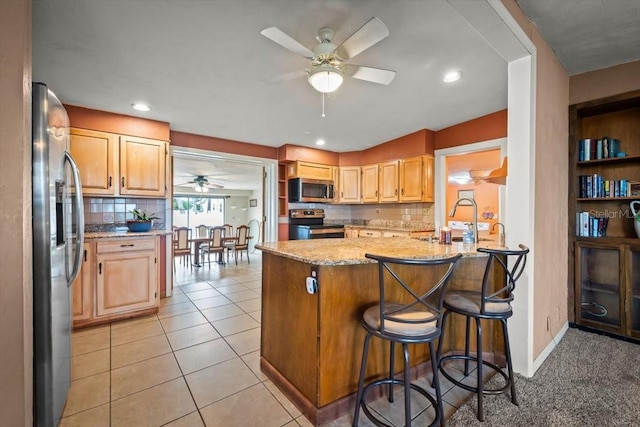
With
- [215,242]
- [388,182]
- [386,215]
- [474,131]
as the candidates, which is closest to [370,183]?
[388,182]

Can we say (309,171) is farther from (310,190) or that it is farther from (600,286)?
(600,286)

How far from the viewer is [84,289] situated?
8.86 ft

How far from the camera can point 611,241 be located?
2471mm

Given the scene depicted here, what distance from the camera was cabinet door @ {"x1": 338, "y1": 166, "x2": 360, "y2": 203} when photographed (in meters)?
5.32

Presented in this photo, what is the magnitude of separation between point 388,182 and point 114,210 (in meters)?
4.06

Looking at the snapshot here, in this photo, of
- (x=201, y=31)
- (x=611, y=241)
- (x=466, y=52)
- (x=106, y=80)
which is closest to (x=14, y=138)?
(x=201, y=31)

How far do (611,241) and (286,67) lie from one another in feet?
10.8

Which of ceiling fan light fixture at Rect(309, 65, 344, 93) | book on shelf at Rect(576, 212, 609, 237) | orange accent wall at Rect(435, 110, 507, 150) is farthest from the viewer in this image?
orange accent wall at Rect(435, 110, 507, 150)

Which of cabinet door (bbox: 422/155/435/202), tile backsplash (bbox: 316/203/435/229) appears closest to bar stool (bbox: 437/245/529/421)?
cabinet door (bbox: 422/155/435/202)

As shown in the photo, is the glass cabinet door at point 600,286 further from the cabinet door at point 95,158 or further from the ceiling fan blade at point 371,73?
the cabinet door at point 95,158

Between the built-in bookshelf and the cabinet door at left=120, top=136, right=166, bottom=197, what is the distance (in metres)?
4.55

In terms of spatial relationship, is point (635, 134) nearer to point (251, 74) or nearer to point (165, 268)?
point (251, 74)

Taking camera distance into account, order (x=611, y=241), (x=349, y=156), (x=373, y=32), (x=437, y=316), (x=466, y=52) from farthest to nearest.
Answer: (x=349, y=156) < (x=611, y=241) < (x=466, y=52) < (x=373, y=32) < (x=437, y=316)

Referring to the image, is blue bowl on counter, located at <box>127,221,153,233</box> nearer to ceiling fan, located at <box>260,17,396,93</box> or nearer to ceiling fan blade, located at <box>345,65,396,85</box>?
ceiling fan, located at <box>260,17,396,93</box>
